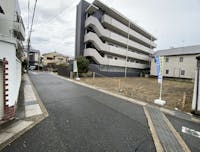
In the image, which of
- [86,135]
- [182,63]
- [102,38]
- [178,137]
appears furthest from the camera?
[182,63]

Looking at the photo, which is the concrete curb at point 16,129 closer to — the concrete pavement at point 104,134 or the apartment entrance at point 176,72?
the concrete pavement at point 104,134

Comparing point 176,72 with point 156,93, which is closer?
point 156,93

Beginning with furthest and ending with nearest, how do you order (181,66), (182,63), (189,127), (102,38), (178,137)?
(181,66) → (182,63) → (102,38) → (189,127) → (178,137)

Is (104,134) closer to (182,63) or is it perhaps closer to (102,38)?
(102,38)

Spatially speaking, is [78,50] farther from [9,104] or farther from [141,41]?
[9,104]

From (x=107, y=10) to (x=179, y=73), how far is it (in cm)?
1806

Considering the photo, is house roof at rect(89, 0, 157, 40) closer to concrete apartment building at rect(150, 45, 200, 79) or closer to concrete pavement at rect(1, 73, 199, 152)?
concrete apartment building at rect(150, 45, 200, 79)

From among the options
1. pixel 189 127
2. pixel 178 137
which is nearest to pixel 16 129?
pixel 178 137

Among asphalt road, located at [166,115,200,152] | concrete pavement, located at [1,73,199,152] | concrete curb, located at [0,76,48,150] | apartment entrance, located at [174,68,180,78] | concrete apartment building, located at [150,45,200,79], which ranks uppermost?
concrete apartment building, located at [150,45,200,79]

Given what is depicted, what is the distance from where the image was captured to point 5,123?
12.9ft

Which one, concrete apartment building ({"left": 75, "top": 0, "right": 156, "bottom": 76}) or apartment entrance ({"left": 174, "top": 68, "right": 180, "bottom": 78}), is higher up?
concrete apartment building ({"left": 75, "top": 0, "right": 156, "bottom": 76})

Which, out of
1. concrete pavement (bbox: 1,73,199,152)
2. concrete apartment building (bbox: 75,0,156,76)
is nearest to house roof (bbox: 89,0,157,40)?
concrete apartment building (bbox: 75,0,156,76)

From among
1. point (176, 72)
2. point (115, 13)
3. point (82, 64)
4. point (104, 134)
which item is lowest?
point (104, 134)

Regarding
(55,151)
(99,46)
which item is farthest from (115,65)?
(55,151)
